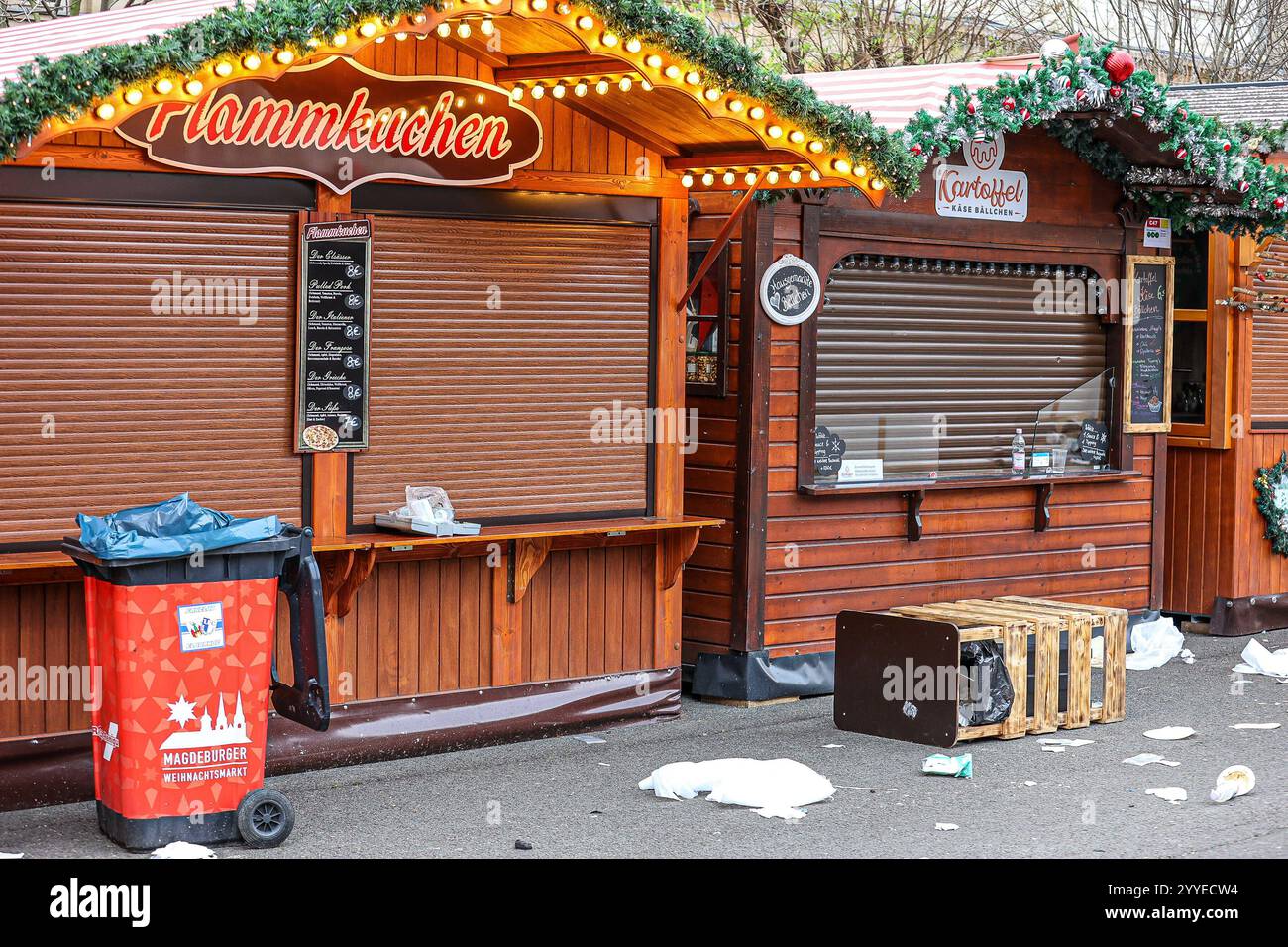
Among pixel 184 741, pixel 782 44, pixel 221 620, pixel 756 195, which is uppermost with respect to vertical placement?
pixel 782 44

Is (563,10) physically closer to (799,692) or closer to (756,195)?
(756,195)

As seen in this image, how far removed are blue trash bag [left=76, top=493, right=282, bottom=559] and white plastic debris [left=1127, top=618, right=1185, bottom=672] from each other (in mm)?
6221

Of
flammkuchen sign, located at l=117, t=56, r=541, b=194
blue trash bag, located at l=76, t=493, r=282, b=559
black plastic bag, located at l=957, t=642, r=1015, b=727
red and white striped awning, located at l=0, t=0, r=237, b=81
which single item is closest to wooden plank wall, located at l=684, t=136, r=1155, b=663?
black plastic bag, located at l=957, t=642, r=1015, b=727

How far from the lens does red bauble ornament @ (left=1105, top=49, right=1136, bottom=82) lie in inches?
367

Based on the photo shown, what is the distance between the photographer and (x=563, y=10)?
6746mm

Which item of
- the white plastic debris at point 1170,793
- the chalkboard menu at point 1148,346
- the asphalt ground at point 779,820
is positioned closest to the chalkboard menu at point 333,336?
the asphalt ground at point 779,820

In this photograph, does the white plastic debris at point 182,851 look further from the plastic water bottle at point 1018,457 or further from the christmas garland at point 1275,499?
the christmas garland at point 1275,499

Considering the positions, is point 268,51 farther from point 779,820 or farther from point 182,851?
point 779,820

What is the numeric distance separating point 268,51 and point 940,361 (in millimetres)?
5367

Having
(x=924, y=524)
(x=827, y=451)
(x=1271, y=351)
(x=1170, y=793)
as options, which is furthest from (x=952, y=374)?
(x=1170, y=793)

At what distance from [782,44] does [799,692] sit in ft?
30.6

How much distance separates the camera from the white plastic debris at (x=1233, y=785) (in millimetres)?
7297

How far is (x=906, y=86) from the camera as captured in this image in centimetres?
942

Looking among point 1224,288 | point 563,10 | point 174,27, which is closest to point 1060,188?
point 1224,288
